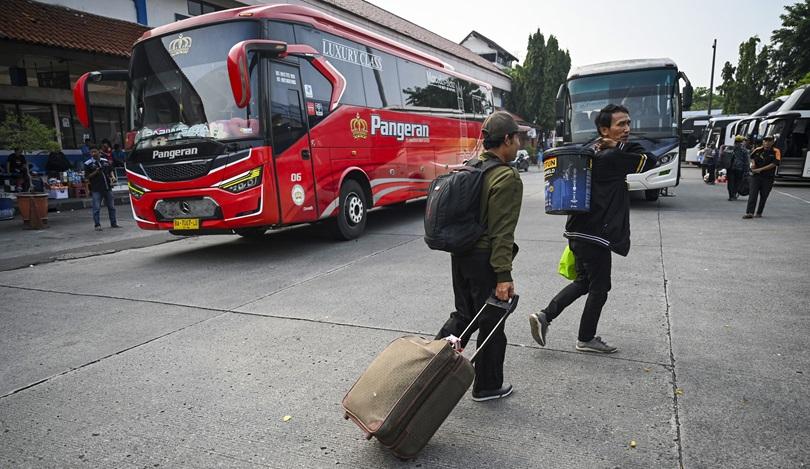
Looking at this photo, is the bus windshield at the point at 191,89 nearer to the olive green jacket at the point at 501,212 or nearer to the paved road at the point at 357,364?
the paved road at the point at 357,364

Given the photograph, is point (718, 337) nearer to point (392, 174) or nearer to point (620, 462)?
point (620, 462)

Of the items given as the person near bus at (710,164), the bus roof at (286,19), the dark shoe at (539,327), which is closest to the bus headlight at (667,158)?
the bus roof at (286,19)

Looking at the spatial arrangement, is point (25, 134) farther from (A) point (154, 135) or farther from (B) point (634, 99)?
(B) point (634, 99)

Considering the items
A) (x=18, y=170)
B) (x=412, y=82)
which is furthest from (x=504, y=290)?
(x=18, y=170)

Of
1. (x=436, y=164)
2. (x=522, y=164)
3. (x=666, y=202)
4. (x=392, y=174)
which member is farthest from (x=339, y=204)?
(x=522, y=164)

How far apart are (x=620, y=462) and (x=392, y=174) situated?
311 inches

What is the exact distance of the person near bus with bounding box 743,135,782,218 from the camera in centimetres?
963

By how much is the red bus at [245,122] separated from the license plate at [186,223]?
0.6 inches

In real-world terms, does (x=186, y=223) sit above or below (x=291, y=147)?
below

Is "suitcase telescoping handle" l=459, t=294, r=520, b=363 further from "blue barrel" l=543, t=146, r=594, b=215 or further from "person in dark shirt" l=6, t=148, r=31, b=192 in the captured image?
"person in dark shirt" l=6, t=148, r=31, b=192

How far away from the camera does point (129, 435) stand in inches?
107

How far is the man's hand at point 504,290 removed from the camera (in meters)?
2.70

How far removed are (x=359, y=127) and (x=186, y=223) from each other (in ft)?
11.0

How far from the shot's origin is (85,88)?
7492 mm
